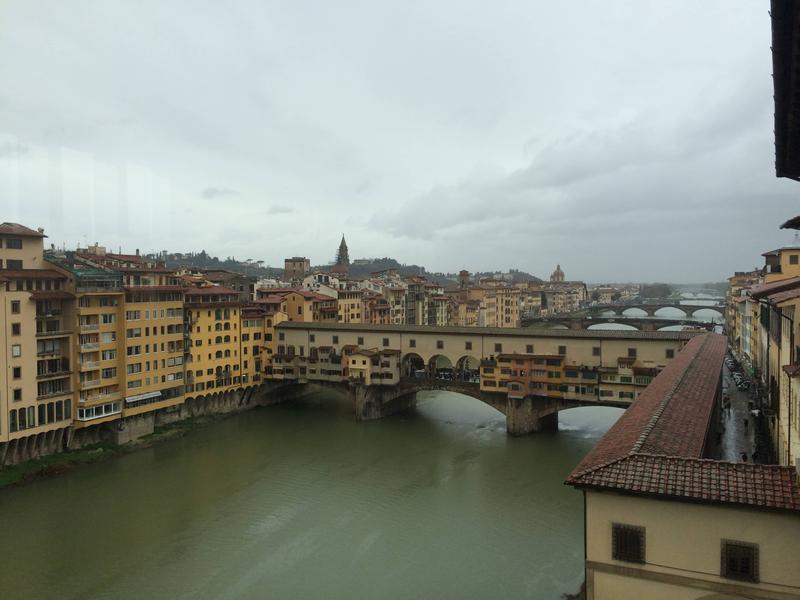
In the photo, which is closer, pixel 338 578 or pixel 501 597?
pixel 501 597

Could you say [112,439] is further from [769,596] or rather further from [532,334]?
[769,596]

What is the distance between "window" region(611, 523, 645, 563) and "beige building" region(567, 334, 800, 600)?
14 millimetres

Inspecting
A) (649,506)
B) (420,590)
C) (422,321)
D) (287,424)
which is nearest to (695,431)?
(649,506)

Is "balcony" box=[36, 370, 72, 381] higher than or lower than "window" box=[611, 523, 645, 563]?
higher

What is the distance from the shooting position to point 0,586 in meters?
14.5

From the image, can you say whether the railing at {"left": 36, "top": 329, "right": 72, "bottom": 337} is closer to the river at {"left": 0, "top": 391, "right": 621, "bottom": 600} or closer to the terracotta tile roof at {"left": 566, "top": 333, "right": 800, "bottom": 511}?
the river at {"left": 0, "top": 391, "right": 621, "bottom": 600}

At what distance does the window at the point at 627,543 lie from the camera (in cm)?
819

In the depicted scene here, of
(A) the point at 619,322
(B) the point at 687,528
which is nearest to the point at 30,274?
(B) the point at 687,528

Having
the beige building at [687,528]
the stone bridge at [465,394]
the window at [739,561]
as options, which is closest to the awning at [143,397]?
the stone bridge at [465,394]

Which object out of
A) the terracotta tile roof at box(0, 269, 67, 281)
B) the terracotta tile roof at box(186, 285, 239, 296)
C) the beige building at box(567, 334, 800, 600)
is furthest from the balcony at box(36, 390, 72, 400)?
the beige building at box(567, 334, 800, 600)

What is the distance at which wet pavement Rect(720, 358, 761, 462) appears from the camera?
15.8 metres

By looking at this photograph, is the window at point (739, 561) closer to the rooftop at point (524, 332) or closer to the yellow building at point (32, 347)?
the rooftop at point (524, 332)

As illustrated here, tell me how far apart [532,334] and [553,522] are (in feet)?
40.2

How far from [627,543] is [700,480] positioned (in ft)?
4.47
